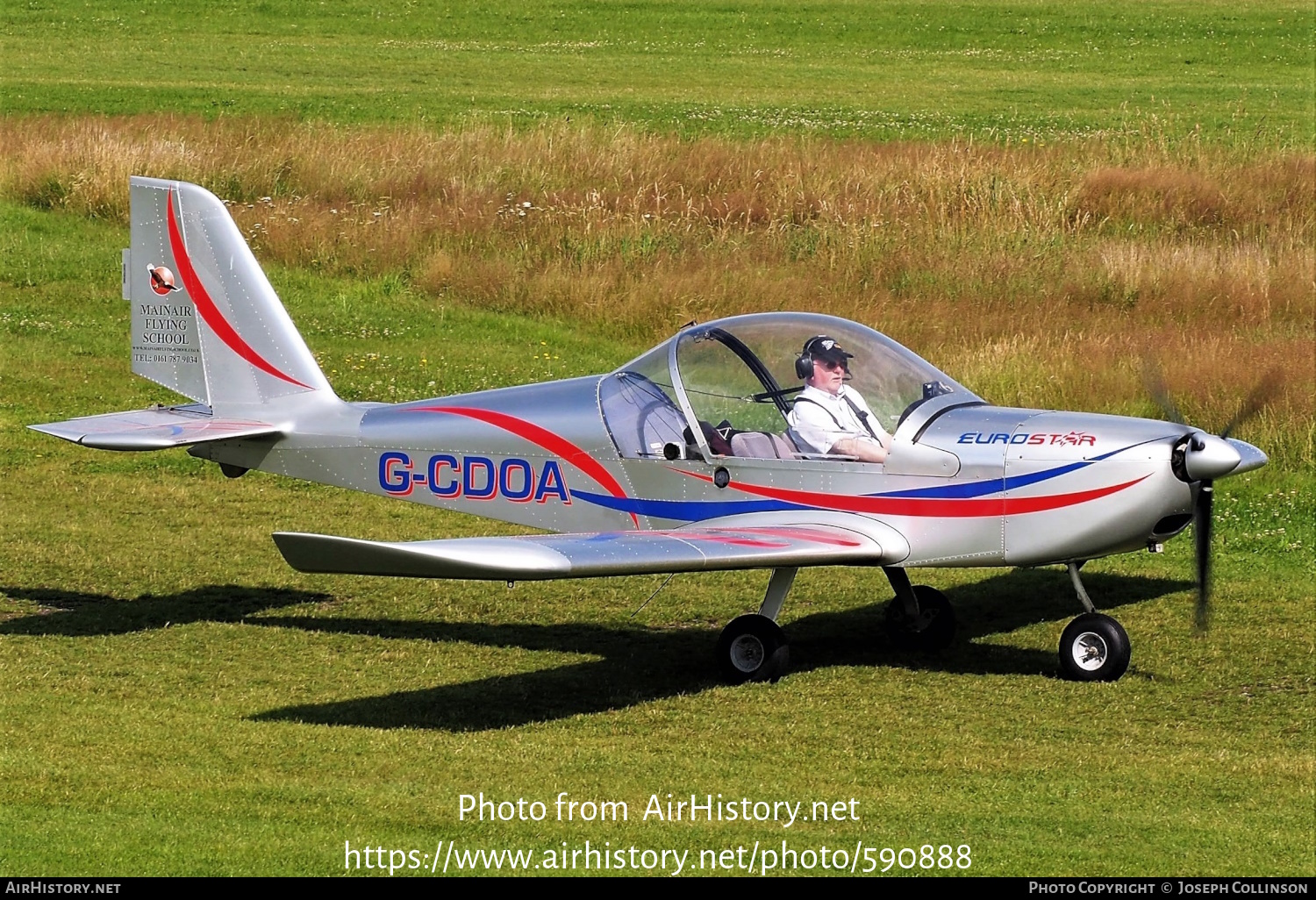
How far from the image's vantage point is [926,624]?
35.0ft

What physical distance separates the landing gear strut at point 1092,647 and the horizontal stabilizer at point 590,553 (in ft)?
3.66

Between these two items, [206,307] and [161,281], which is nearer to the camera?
[206,307]

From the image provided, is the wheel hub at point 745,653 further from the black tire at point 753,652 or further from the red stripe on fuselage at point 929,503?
the red stripe on fuselage at point 929,503

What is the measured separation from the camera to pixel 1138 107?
3856 cm

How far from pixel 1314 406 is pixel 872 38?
39455 mm

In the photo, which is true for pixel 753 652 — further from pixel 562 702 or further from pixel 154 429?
pixel 154 429

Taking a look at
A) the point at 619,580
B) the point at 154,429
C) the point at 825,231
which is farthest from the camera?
the point at 825,231

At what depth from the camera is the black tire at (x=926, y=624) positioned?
35.0 feet

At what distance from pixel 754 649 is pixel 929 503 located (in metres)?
1.33

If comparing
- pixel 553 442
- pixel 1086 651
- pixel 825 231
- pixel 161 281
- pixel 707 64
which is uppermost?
pixel 707 64

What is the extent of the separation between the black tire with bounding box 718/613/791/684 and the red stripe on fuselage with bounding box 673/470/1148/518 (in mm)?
752

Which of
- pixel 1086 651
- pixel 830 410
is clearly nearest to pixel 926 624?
pixel 1086 651

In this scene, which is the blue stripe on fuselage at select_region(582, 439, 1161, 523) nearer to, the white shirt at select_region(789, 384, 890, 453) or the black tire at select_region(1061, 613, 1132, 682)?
the white shirt at select_region(789, 384, 890, 453)

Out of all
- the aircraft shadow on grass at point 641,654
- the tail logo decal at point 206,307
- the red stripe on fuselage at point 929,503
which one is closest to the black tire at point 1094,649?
the aircraft shadow on grass at point 641,654
